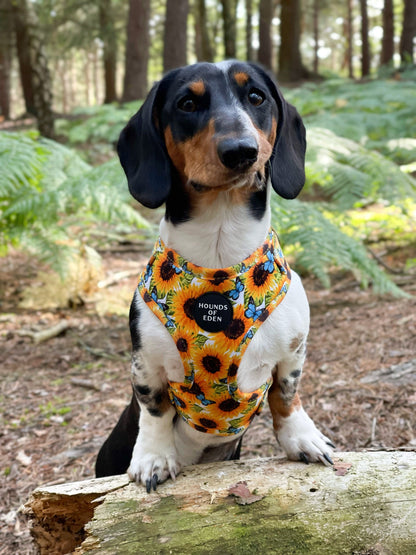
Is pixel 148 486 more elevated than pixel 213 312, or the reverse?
pixel 213 312

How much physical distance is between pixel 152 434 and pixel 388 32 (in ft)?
71.6

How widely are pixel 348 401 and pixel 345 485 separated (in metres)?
1.55

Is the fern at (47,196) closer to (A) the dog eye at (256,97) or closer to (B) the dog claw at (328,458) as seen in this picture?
(A) the dog eye at (256,97)

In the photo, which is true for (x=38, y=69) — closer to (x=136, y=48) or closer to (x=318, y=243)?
(x=136, y=48)

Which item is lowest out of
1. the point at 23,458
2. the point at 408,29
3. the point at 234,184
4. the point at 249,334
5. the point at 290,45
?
the point at 23,458

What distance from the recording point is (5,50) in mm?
19562

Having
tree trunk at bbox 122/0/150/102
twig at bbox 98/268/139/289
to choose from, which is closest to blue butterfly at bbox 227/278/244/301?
twig at bbox 98/268/139/289

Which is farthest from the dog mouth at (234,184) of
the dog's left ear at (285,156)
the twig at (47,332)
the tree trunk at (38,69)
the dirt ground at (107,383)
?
the tree trunk at (38,69)

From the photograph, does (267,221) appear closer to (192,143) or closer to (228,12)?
(192,143)

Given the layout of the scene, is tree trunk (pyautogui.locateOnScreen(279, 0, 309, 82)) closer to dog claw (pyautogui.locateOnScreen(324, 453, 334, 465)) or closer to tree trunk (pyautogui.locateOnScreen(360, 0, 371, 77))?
tree trunk (pyautogui.locateOnScreen(360, 0, 371, 77))

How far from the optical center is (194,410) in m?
2.40

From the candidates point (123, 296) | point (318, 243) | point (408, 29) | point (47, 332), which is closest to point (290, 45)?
point (408, 29)

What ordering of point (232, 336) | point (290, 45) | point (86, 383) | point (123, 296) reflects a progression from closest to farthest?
1. point (232, 336)
2. point (86, 383)
3. point (123, 296)
4. point (290, 45)

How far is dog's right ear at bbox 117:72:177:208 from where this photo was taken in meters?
2.32
